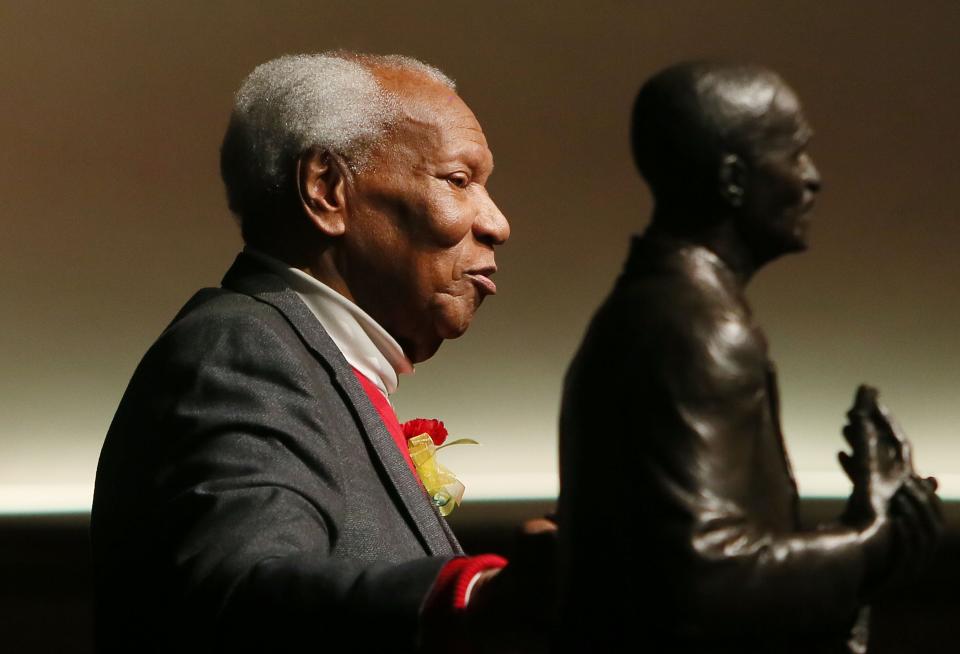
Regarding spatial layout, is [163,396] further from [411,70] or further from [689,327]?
[689,327]

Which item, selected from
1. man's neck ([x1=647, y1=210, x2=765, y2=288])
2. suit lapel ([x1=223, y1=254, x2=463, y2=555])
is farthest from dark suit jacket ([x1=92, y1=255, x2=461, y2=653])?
man's neck ([x1=647, y1=210, x2=765, y2=288])

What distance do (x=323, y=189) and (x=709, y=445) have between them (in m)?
0.77

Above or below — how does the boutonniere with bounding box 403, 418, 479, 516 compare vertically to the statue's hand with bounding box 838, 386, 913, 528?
below

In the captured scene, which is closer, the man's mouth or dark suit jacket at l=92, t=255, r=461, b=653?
dark suit jacket at l=92, t=255, r=461, b=653

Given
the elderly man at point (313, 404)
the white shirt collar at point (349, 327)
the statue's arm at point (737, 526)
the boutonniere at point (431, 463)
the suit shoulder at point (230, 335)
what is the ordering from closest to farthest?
the statue's arm at point (737, 526), the elderly man at point (313, 404), the suit shoulder at point (230, 335), the white shirt collar at point (349, 327), the boutonniere at point (431, 463)

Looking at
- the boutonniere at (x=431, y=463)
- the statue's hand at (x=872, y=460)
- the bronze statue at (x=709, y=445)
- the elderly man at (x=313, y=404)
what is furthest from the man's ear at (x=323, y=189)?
the statue's hand at (x=872, y=460)

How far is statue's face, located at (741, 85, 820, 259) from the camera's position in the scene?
0.92 metres

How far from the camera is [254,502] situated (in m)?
1.21

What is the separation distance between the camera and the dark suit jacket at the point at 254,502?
1.13 metres

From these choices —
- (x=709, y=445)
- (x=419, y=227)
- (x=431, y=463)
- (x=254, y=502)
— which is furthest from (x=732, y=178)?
(x=431, y=463)

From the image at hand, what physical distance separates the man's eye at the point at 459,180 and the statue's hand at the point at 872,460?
74cm

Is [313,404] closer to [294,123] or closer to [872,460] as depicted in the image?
[294,123]

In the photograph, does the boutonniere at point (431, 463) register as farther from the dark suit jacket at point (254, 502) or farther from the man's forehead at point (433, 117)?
the man's forehead at point (433, 117)

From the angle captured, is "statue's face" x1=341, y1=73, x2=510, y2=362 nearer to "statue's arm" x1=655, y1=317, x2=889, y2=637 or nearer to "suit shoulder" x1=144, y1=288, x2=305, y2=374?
"suit shoulder" x1=144, y1=288, x2=305, y2=374
